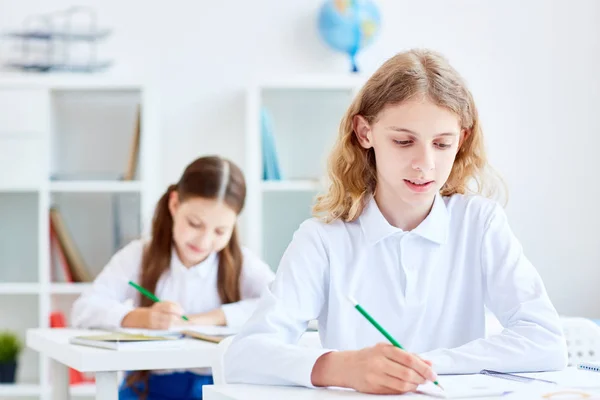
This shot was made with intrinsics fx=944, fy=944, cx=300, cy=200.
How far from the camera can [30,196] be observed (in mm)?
3805

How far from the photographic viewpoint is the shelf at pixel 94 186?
12.3 feet

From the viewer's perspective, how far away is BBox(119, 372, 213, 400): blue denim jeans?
2580mm

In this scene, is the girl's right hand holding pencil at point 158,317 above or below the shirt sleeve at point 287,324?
below

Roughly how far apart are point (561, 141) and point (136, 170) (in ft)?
5.85

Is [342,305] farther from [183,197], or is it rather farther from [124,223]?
[124,223]

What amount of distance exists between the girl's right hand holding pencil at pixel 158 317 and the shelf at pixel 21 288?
1244 mm

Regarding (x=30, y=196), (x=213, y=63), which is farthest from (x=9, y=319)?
(x=213, y=63)

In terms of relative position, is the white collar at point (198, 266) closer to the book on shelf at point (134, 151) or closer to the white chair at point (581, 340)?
the book on shelf at point (134, 151)

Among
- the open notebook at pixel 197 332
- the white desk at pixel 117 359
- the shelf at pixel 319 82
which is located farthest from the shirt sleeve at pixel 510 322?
the shelf at pixel 319 82

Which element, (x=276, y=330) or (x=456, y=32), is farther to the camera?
(x=456, y=32)

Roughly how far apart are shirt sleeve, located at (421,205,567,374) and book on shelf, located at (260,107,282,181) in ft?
6.83

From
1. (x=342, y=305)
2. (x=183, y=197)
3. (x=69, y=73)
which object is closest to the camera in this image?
(x=342, y=305)

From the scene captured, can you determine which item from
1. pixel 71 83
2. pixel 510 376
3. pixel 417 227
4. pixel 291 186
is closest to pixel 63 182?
pixel 71 83

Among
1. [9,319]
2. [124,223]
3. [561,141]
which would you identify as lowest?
[9,319]
